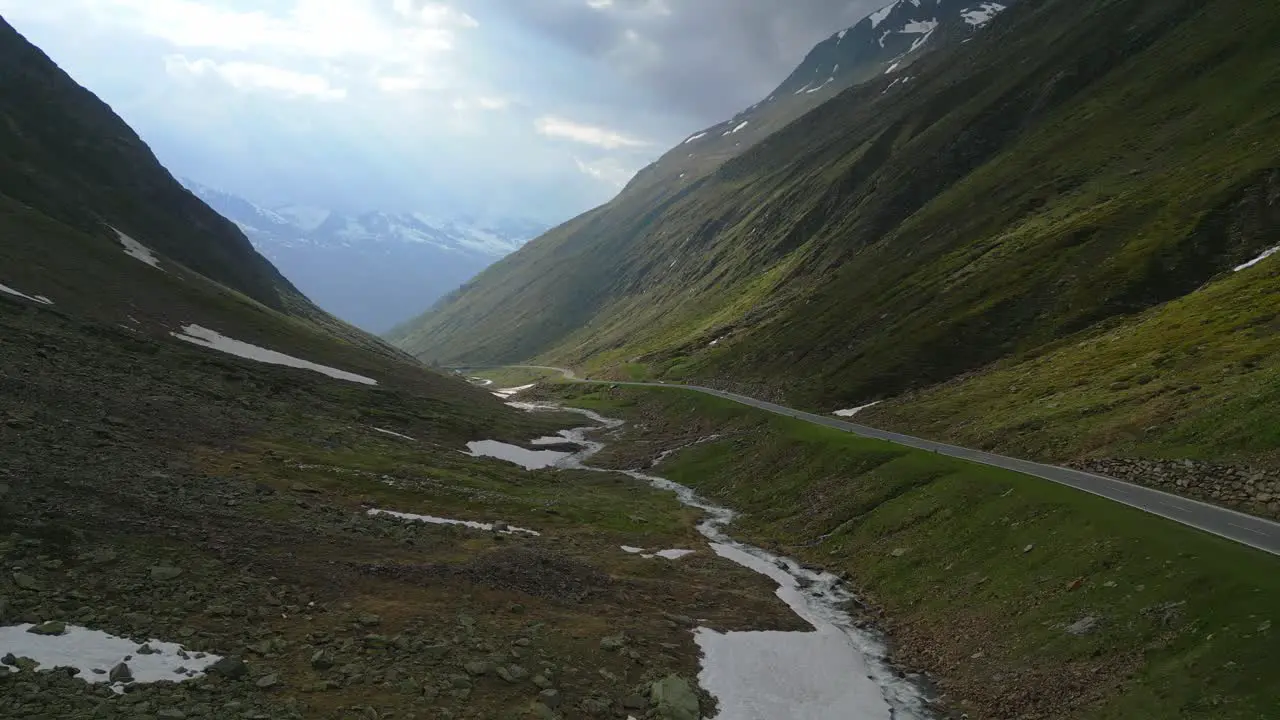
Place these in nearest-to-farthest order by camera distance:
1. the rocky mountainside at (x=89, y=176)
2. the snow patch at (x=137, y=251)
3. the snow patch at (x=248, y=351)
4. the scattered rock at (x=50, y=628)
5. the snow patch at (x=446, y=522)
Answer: the scattered rock at (x=50, y=628) → the snow patch at (x=446, y=522) → the snow patch at (x=248, y=351) → the snow patch at (x=137, y=251) → the rocky mountainside at (x=89, y=176)

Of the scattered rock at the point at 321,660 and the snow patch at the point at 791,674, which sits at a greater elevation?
the scattered rock at the point at 321,660

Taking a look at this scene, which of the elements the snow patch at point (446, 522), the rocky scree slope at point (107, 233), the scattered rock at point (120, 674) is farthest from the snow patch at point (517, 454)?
the scattered rock at point (120, 674)

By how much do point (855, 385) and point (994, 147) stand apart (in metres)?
94.3

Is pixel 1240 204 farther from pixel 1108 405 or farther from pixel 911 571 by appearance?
pixel 911 571

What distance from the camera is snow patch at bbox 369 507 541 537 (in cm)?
4212

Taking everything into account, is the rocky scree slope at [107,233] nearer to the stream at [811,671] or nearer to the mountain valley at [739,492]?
the mountain valley at [739,492]

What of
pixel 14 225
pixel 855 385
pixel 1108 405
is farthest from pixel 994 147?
pixel 14 225

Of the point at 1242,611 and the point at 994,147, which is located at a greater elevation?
the point at 994,147

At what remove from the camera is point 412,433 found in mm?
79812

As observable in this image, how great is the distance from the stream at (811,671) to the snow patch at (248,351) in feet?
251

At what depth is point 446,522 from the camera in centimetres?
4362

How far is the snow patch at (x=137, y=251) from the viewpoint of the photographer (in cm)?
11269

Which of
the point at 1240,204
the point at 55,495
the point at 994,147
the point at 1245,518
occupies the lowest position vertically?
the point at 55,495

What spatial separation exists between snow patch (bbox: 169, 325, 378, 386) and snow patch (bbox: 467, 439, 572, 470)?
24.6 meters
